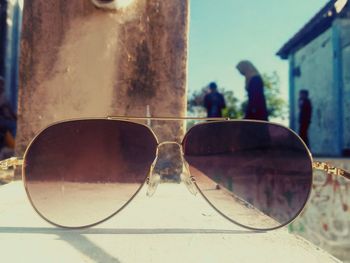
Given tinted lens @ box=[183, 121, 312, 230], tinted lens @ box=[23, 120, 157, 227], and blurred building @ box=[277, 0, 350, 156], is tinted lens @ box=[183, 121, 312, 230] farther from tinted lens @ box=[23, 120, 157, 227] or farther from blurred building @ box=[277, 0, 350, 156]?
blurred building @ box=[277, 0, 350, 156]

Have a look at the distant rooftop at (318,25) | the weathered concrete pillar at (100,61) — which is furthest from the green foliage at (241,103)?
the weathered concrete pillar at (100,61)

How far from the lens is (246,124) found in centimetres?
52

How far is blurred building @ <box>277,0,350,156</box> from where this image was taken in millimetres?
4090

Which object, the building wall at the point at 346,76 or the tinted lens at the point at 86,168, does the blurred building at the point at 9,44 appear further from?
the building wall at the point at 346,76

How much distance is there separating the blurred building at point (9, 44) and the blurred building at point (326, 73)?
3849 millimetres

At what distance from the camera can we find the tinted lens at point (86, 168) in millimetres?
440

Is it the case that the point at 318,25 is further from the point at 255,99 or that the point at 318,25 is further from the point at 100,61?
the point at 100,61

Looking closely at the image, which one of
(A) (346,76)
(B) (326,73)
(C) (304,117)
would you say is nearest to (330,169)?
(C) (304,117)

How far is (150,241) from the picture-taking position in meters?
0.36

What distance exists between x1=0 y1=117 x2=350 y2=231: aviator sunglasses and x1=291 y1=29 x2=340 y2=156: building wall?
4277mm

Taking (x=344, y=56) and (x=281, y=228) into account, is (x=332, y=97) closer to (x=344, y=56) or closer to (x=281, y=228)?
(x=344, y=56)

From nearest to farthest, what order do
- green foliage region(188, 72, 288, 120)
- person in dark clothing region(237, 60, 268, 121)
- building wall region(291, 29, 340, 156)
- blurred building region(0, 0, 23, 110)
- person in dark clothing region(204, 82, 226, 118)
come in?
person in dark clothing region(237, 60, 268, 121) < person in dark clothing region(204, 82, 226, 118) < blurred building region(0, 0, 23, 110) < building wall region(291, 29, 340, 156) < green foliage region(188, 72, 288, 120)

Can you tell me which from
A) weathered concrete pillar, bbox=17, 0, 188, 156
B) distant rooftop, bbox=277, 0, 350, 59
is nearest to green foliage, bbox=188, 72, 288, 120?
distant rooftop, bbox=277, 0, 350, 59

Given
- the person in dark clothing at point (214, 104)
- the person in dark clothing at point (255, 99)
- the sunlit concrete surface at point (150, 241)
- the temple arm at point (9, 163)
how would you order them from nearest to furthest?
the sunlit concrete surface at point (150, 241)
the temple arm at point (9, 163)
the person in dark clothing at point (255, 99)
the person in dark clothing at point (214, 104)
